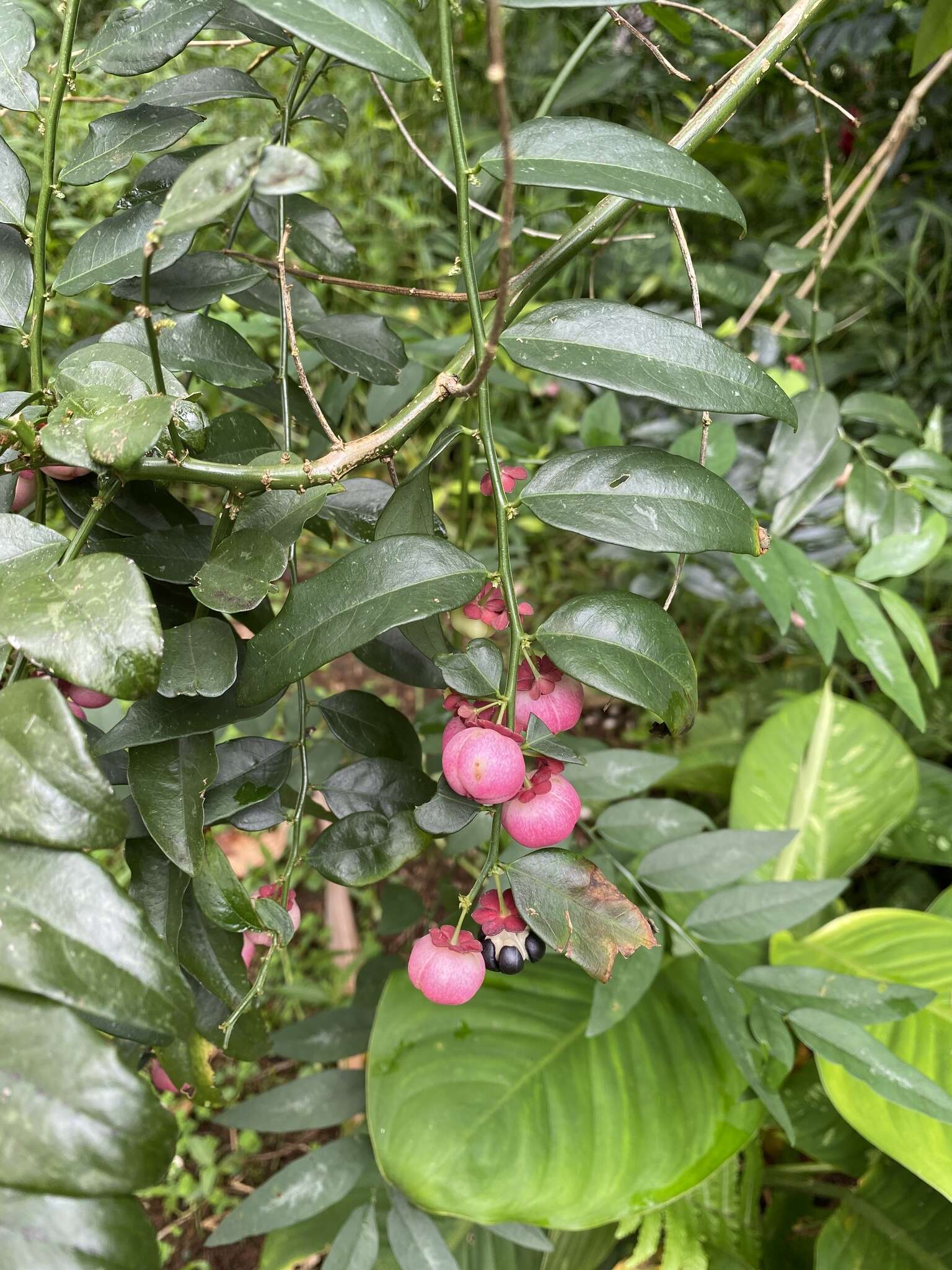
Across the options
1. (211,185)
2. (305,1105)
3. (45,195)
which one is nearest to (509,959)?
(211,185)

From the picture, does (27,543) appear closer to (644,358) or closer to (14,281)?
(14,281)

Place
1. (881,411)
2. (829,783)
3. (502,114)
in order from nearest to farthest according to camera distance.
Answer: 1. (502,114)
2. (881,411)
3. (829,783)

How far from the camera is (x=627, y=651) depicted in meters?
0.40

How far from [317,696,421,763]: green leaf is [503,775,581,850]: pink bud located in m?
0.15

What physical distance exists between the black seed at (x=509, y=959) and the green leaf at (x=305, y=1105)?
0.53 metres

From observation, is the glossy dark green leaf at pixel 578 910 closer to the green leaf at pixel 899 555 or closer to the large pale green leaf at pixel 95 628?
the large pale green leaf at pixel 95 628

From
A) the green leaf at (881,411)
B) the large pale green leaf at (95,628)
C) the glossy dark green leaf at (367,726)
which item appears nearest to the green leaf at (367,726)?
the glossy dark green leaf at (367,726)

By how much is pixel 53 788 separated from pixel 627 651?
24cm

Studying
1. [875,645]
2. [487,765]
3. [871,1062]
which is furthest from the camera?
[875,645]

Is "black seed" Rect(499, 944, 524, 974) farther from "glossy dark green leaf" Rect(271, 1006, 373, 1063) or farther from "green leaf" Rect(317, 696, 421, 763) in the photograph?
"glossy dark green leaf" Rect(271, 1006, 373, 1063)

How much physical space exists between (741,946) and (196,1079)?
29.4 inches

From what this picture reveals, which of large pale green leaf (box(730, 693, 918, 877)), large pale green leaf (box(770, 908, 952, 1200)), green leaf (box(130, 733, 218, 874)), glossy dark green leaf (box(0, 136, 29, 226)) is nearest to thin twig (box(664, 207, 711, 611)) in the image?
green leaf (box(130, 733, 218, 874))

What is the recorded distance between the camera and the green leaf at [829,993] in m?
0.68

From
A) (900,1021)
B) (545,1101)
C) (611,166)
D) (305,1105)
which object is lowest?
(305,1105)
